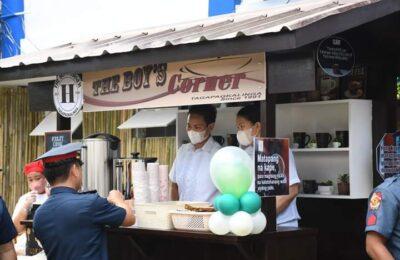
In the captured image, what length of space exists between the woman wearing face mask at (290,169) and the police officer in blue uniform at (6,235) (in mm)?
1933

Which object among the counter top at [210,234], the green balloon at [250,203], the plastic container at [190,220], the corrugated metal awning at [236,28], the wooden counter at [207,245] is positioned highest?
the corrugated metal awning at [236,28]

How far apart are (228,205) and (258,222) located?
0.24 metres

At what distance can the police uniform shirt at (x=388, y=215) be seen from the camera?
15.6 feet

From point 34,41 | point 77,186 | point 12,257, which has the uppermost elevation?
point 34,41

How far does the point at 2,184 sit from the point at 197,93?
246 inches

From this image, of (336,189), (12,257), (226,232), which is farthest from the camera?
(336,189)

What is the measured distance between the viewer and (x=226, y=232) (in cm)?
564

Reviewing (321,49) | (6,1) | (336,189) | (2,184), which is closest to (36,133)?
(2,184)

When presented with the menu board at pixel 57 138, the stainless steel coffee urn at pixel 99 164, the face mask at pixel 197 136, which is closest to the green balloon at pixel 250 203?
the face mask at pixel 197 136

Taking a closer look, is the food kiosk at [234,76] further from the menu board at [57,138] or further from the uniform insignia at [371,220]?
the uniform insignia at [371,220]

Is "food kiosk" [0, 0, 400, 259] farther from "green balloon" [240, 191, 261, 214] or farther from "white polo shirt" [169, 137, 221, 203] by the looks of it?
"white polo shirt" [169, 137, 221, 203]

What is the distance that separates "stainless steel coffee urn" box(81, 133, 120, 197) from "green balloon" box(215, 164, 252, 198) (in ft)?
5.53

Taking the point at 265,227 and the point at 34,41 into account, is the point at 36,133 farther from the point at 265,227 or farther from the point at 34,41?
the point at 265,227

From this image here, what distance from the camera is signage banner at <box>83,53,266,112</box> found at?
615cm
